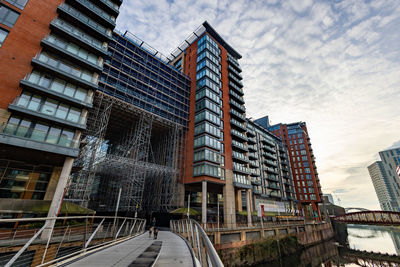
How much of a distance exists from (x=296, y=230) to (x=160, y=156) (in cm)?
3297

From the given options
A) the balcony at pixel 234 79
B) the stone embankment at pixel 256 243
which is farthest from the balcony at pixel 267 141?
the stone embankment at pixel 256 243

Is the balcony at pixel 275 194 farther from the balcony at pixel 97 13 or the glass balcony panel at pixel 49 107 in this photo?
the balcony at pixel 97 13

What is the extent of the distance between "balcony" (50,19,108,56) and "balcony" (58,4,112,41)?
0.82 m

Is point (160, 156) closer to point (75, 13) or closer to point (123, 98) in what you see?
point (123, 98)

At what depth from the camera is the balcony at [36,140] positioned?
1479 cm

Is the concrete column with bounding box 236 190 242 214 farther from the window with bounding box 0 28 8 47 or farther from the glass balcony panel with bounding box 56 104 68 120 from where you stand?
the window with bounding box 0 28 8 47

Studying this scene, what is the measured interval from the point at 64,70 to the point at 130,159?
51.4 feet

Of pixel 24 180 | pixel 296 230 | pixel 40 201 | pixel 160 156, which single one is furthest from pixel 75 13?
pixel 296 230

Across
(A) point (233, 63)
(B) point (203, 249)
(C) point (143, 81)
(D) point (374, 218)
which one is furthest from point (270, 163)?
(B) point (203, 249)

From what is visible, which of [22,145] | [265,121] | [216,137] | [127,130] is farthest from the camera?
[265,121]

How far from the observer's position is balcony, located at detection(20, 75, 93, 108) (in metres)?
16.9

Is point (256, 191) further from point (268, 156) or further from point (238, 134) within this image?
point (238, 134)

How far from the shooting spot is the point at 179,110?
124 feet

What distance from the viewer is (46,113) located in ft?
57.1
